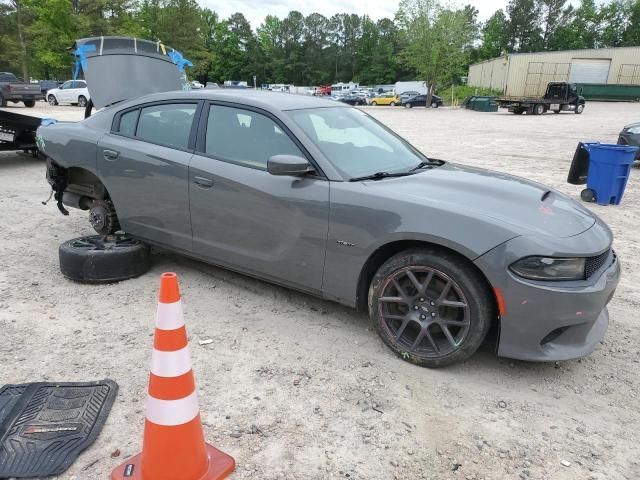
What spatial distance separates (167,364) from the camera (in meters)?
2.00

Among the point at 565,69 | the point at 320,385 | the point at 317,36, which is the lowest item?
the point at 320,385

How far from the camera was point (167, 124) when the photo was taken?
13.5 feet

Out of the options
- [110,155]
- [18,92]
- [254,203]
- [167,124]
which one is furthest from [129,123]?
[18,92]

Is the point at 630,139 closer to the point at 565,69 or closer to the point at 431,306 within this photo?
the point at 431,306

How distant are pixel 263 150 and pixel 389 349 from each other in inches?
65.4

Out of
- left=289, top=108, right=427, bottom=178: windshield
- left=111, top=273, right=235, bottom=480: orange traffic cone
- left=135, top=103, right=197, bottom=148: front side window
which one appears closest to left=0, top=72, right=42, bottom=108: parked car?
left=135, top=103, right=197, bottom=148: front side window

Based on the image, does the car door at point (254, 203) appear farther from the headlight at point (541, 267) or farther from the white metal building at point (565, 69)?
the white metal building at point (565, 69)

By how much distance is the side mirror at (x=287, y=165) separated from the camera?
315cm

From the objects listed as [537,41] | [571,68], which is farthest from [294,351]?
[537,41]

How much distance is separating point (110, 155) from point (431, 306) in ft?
10.0

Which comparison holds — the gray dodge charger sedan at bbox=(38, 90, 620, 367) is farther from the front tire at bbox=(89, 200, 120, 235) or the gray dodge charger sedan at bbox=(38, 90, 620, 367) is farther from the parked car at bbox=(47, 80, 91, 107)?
the parked car at bbox=(47, 80, 91, 107)

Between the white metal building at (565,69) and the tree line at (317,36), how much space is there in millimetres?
5583

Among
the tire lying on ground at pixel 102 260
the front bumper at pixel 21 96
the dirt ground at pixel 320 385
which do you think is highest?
the front bumper at pixel 21 96

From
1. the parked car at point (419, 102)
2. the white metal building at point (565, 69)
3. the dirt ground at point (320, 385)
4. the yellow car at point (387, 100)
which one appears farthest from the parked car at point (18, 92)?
the white metal building at point (565, 69)
